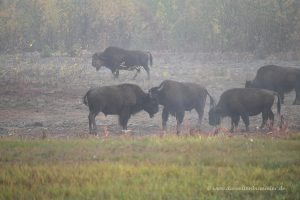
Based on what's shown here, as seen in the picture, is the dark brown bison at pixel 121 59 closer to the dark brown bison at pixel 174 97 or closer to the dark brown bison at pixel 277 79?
the dark brown bison at pixel 277 79

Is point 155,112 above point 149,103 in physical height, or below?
below

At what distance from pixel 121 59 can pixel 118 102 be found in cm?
1286

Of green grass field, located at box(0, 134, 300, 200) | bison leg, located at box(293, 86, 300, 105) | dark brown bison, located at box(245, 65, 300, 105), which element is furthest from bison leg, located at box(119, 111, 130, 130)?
bison leg, located at box(293, 86, 300, 105)

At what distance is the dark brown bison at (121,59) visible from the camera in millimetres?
28875

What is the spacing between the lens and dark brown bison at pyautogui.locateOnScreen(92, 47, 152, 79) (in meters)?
28.9

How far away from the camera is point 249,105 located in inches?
629

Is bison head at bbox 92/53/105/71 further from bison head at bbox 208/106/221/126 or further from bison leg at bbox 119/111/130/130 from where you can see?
bison head at bbox 208/106/221/126

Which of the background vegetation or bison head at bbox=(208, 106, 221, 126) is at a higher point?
the background vegetation

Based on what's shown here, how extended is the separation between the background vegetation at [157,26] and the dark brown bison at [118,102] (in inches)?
930

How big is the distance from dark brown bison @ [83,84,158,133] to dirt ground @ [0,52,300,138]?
595mm

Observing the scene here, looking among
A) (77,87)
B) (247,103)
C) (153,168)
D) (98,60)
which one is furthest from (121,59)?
(153,168)

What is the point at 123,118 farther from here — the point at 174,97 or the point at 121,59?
the point at 121,59

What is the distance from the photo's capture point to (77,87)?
26406 mm

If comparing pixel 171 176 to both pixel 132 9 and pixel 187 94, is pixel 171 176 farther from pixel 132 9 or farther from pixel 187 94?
pixel 132 9
